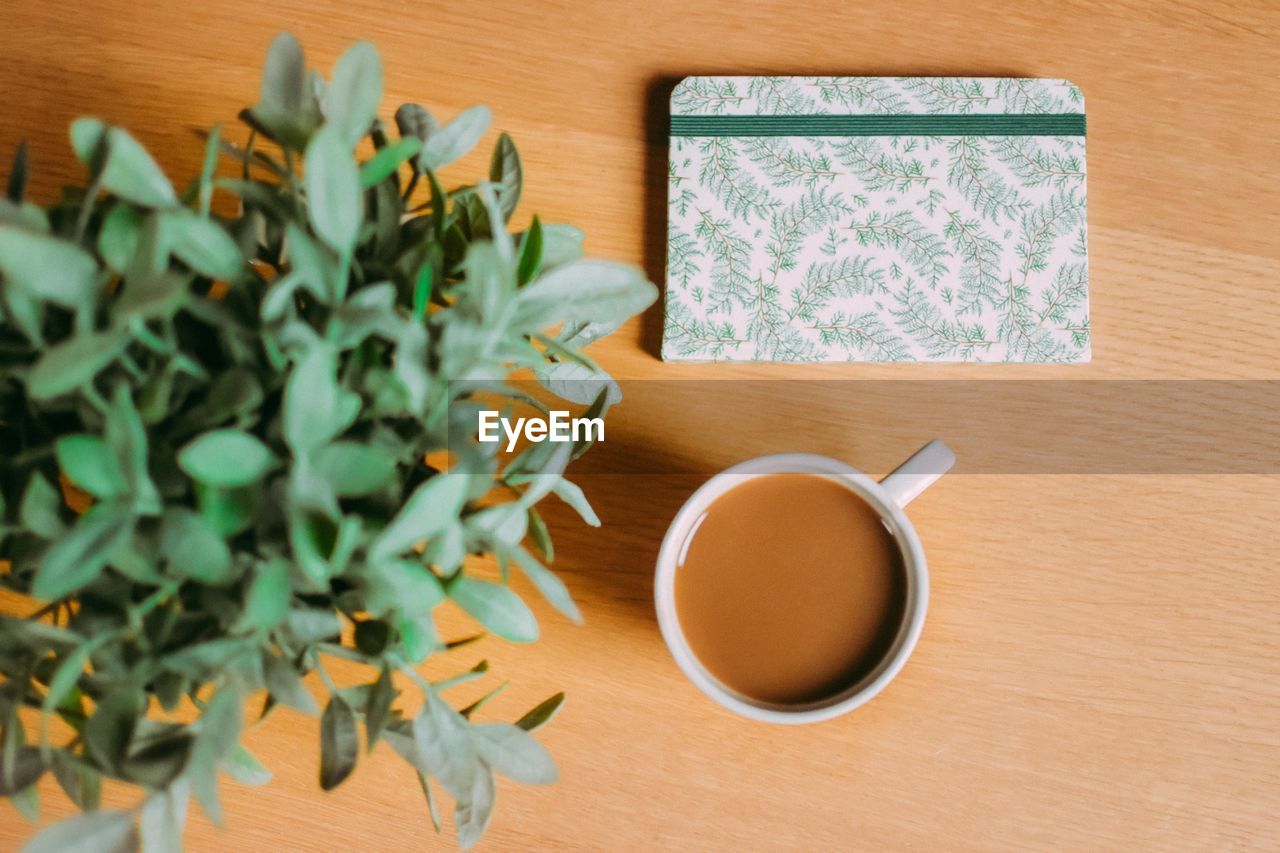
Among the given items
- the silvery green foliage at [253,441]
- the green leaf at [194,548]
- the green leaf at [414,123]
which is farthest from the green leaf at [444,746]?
the green leaf at [414,123]

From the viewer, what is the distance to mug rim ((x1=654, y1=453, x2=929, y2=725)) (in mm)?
425

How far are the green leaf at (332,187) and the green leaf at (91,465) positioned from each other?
0.08 meters

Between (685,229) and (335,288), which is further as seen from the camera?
(685,229)

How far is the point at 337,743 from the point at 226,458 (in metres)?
0.14

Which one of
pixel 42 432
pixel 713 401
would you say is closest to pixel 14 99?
pixel 42 432

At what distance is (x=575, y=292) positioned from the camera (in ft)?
1.03

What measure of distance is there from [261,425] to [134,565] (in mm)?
56

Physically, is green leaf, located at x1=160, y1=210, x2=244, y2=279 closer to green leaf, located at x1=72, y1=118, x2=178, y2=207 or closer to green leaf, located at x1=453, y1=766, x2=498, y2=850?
green leaf, located at x1=72, y1=118, x2=178, y2=207

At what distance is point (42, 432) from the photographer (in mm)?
311

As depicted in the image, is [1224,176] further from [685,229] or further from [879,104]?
[685,229]

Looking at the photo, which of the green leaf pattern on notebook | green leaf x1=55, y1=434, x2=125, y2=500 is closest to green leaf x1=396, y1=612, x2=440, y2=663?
green leaf x1=55, y1=434, x2=125, y2=500

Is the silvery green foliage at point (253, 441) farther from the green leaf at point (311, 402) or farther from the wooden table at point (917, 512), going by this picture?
the wooden table at point (917, 512)
